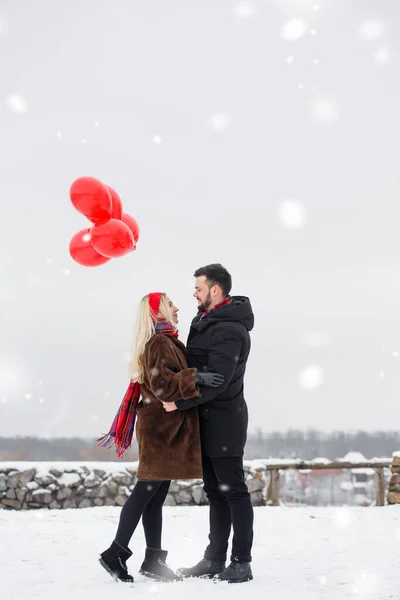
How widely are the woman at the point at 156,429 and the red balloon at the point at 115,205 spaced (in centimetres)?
123

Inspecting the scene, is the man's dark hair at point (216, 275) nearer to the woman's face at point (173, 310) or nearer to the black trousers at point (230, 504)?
the woman's face at point (173, 310)

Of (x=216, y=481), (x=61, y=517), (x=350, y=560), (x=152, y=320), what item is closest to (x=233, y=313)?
(x=152, y=320)

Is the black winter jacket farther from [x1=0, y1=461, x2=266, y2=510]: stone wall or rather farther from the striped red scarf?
[x1=0, y1=461, x2=266, y2=510]: stone wall

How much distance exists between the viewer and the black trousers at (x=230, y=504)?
3422mm

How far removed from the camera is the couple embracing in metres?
3.34

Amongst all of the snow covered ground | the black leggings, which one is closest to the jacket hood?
the black leggings

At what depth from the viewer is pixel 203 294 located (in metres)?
3.65

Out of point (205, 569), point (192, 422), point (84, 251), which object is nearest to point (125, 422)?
point (192, 422)

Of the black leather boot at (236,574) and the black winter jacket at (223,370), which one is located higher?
the black winter jacket at (223,370)

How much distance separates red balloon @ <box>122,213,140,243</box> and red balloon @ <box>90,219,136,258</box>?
0.79 feet

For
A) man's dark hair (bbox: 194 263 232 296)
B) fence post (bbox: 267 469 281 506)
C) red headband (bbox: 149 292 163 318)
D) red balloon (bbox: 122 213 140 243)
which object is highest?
red balloon (bbox: 122 213 140 243)

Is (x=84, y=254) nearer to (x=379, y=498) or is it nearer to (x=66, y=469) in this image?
(x=66, y=469)

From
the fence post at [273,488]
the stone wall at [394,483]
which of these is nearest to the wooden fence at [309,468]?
the fence post at [273,488]

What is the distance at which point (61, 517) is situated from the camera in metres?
6.85
